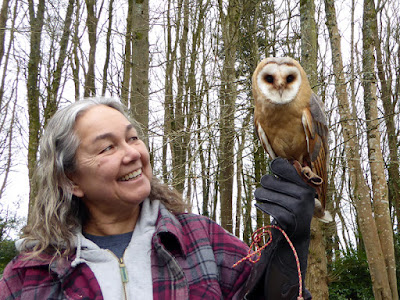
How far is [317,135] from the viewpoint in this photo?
67.2 inches

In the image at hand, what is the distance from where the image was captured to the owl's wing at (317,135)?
1656 millimetres

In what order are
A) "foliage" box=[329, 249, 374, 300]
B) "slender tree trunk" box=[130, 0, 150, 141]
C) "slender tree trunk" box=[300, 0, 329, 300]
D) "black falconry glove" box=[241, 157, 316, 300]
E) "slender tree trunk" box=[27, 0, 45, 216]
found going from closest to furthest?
1. "black falconry glove" box=[241, 157, 316, 300]
2. "slender tree trunk" box=[300, 0, 329, 300]
3. "slender tree trunk" box=[130, 0, 150, 141]
4. "slender tree trunk" box=[27, 0, 45, 216]
5. "foliage" box=[329, 249, 374, 300]

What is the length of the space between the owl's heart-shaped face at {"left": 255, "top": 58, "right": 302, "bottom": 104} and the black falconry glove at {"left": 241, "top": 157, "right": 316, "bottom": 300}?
0.27m

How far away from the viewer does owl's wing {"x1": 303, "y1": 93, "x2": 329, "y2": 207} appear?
5.43 ft

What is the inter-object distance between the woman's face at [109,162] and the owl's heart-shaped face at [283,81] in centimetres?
60

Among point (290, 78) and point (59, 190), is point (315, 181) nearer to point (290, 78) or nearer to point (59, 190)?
point (290, 78)

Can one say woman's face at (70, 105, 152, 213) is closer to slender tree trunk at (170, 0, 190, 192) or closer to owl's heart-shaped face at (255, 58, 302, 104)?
owl's heart-shaped face at (255, 58, 302, 104)

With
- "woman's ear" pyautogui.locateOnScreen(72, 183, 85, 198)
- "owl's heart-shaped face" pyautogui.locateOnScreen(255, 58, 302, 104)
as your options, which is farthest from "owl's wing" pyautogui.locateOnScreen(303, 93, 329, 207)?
"woman's ear" pyautogui.locateOnScreen(72, 183, 85, 198)

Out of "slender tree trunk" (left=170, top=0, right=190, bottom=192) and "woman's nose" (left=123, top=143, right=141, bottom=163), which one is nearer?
"woman's nose" (left=123, top=143, right=141, bottom=163)

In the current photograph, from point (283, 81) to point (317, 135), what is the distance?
312mm

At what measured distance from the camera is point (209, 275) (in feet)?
4.92

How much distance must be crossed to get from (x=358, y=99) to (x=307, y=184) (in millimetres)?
8257

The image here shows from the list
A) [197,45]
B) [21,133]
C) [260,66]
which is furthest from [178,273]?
[21,133]

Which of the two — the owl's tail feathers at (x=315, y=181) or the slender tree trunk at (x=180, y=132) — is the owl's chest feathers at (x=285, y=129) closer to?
the owl's tail feathers at (x=315, y=181)
